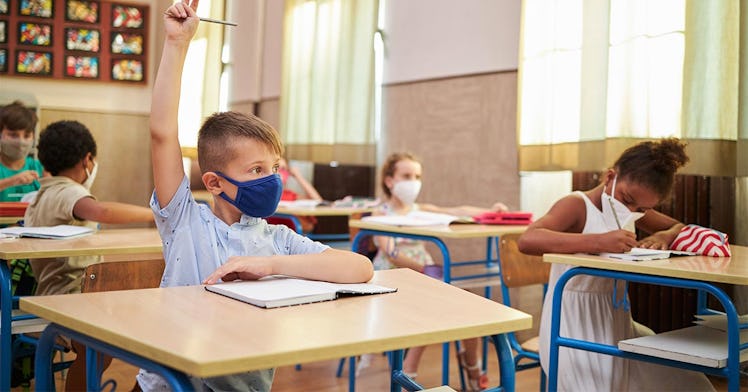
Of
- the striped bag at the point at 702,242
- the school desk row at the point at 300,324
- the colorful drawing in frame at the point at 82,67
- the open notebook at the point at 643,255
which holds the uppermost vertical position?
the colorful drawing in frame at the point at 82,67

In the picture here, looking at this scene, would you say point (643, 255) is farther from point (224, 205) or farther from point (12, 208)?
point (12, 208)

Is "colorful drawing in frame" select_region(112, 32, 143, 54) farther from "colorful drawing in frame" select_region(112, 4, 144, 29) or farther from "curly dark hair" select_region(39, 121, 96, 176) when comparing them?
"curly dark hair" select_region(39, 121, 96, 176)

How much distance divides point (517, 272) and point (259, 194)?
4.53ft

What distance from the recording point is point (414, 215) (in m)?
3.26

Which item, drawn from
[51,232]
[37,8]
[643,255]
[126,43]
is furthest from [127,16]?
[643,255]

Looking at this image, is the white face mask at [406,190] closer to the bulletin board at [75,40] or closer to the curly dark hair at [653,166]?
the bulletin board at [75,40]

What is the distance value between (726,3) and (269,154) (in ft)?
7.62

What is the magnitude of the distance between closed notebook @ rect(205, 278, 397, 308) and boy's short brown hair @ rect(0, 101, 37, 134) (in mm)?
2219

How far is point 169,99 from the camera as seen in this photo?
149 centimetres

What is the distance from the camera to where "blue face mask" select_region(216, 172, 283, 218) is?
5.05 feet

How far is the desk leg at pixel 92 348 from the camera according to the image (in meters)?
1.00

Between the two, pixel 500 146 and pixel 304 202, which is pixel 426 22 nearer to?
pixel 500 146

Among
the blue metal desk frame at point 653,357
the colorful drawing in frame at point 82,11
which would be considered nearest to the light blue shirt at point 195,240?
the blue metal desk frame at point 653,357

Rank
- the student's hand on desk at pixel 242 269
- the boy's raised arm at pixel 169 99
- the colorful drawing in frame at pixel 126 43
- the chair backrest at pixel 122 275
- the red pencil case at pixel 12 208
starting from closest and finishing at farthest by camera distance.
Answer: the student's hand on desk at pixel 242 269
the boy's raised arm at pixel 169 99
the chair backrest at pixel 122 275
the red pencil case at pixel 12 208
the colorful drawing in frame at pixel 126 43
